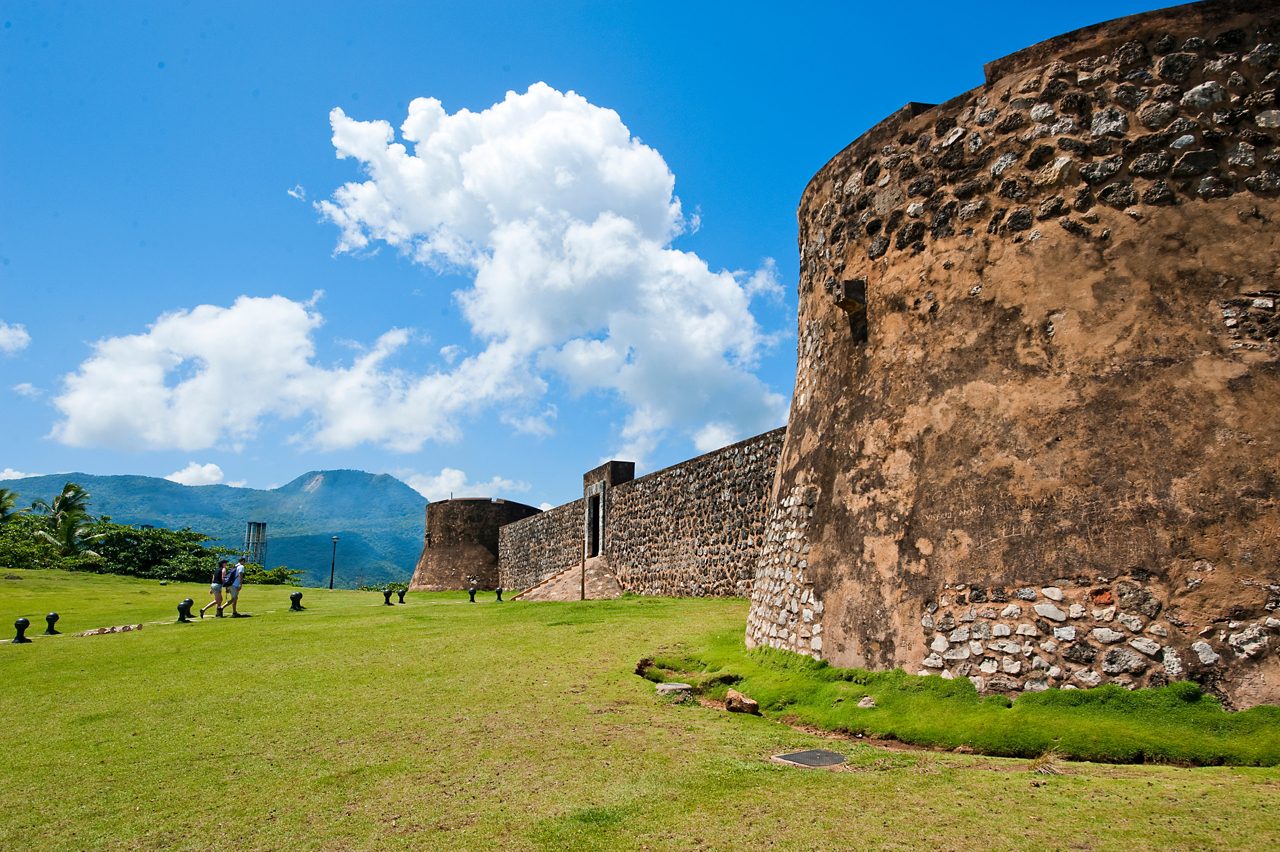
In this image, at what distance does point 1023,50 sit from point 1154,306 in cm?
247

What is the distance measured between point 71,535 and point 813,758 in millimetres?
44361

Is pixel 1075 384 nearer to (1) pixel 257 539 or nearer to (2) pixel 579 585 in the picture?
(2) pixel 579 585

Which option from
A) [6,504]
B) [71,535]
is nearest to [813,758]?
[71,535]

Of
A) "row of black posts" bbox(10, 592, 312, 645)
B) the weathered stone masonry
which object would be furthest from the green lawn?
the weathered stone masonry

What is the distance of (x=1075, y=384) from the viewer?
5480 millimetres

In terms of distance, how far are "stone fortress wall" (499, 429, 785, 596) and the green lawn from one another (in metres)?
7.14

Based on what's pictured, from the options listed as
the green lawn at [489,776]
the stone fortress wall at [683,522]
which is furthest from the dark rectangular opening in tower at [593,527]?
the green lawn at [489,776]

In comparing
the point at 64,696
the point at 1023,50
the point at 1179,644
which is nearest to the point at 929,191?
the point at 1023,50

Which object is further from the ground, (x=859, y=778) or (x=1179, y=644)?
(x=1179, y=644)

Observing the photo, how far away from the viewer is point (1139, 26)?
19.1 ft

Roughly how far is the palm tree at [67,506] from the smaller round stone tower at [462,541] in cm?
1804

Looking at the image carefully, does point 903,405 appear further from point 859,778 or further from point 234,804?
point 234,804

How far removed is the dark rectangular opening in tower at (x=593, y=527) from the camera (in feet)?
82.7

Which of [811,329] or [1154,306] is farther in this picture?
[811,329]
